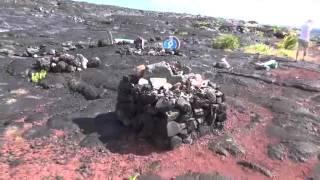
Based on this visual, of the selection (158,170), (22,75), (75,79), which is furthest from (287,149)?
(22,75)

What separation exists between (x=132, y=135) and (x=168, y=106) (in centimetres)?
150

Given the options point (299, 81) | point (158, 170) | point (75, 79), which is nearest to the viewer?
point (158, 170)

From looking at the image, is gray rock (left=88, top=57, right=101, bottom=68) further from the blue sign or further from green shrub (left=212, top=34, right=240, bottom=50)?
green shrub (left=212, top=34, right=240, bottom=50)

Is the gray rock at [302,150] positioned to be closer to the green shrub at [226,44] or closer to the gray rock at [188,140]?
the gray rock at [188,140]

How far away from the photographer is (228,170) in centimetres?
1251

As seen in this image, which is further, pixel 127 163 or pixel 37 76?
pixel 37 76

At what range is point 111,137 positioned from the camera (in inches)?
541

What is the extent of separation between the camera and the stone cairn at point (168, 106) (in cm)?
1302

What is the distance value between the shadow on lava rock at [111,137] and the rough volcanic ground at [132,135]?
3 centimetres

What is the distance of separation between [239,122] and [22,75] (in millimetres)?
9495

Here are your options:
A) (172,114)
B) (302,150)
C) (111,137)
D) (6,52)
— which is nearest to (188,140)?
(172,114)

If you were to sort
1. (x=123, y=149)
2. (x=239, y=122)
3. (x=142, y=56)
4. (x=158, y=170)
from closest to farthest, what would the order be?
(x=158, y=170) < (x=123, y=149) < (x=239, y=122) < (x=142, y=56)

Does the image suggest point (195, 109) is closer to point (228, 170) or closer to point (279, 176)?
point (228, 170)

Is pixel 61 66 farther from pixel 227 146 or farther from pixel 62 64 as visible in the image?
pixel 227 146
